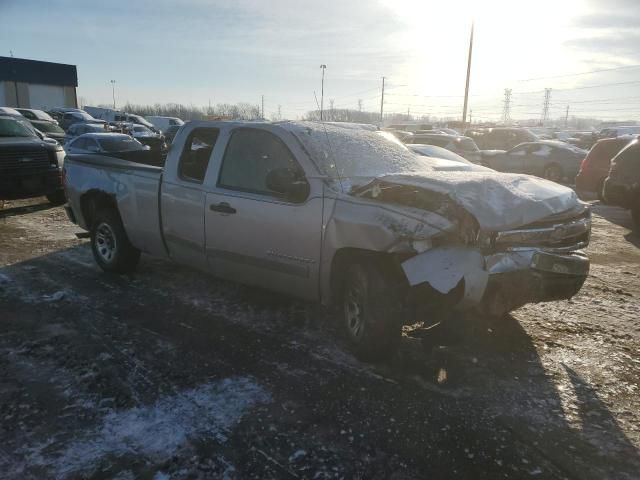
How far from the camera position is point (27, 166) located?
9539 millimetres

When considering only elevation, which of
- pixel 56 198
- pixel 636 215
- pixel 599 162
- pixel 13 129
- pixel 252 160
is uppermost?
pixel 13 129

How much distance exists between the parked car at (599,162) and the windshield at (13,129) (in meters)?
12.8

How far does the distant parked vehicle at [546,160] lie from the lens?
16453mm

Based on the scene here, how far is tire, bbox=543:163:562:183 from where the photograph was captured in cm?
1664

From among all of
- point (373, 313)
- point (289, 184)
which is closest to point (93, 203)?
point (289, 184)

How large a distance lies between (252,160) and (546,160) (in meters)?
15.1

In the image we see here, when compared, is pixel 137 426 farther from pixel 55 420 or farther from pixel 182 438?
pixel 55 420

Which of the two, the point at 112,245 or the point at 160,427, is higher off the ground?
the point at 112,245

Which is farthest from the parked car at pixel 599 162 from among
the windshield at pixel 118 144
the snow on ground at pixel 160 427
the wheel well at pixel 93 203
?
the windshield at pixel 118 144

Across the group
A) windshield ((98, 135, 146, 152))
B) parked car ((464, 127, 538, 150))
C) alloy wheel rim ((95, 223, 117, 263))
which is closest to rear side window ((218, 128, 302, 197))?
alloy wheel rim ((95, 223, 117, 263))

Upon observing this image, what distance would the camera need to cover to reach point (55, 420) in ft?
9.80

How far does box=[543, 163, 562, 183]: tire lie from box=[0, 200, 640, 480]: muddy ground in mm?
12780

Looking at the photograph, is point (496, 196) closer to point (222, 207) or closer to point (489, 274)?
point (489, 274)

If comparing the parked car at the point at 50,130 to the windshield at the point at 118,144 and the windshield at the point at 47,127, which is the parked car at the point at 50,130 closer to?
the windshield at the point at 47,127
